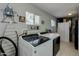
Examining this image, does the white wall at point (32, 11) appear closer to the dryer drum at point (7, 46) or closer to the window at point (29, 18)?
the window at point (29, 18)

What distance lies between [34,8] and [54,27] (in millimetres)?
1145

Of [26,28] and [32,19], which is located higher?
[32,19]

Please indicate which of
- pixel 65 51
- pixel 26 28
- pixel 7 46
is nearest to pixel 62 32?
pixel 65 51

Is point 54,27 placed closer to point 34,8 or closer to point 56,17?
point 56,17

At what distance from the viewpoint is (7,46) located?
2.28 m

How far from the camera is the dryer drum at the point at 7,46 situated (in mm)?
2101

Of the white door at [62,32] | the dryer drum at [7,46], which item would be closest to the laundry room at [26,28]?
the dryer drum at [7,46]

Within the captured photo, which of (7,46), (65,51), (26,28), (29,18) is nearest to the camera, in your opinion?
(7,46)

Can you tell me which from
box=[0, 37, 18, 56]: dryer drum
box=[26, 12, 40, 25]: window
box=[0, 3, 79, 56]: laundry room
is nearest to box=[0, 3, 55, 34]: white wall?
box=[0, 3, 79, 56]: laundry room

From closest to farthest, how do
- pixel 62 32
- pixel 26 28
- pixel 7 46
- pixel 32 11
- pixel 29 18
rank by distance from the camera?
pixel 7 46 → pixel 26 28 → pixel 29 18 → pixel 32 11 → pixel 62 32

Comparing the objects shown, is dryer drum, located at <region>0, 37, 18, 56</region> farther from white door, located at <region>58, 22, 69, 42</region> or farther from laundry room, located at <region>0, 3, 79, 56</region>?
white door, located at <region>58, 22, 69, 42</region>

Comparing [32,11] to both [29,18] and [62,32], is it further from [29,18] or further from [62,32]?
[62,32]

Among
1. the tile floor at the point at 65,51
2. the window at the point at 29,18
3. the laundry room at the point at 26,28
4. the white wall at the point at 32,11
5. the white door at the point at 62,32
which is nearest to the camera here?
the laundry room at the point at 26,28

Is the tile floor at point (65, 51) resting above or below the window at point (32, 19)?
below
